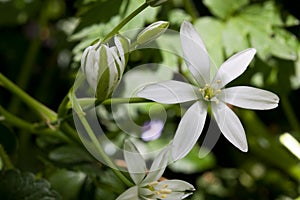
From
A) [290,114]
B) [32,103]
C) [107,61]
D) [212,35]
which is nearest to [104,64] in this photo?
[107,61]

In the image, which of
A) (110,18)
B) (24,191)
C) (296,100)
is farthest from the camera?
(296,100)

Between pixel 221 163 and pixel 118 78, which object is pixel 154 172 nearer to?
pixel 118 78

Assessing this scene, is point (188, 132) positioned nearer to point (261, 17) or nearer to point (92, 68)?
point (92, 68)

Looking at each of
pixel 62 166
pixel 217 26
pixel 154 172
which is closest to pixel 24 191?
pixel 62 166

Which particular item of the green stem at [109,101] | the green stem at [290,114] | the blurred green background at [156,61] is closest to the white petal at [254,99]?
the green stem at [109,101]

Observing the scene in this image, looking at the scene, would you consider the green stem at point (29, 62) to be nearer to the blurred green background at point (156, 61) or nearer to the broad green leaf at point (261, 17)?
the blurred green background at point (156, 61)
